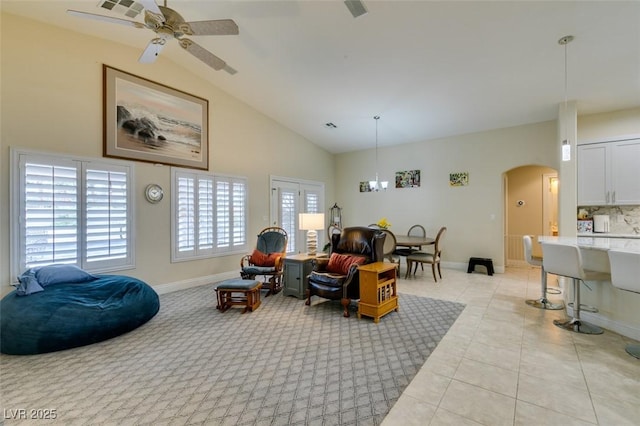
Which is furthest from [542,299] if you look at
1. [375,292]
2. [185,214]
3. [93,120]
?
[93,120]

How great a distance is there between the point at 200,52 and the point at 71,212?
2.79 metres

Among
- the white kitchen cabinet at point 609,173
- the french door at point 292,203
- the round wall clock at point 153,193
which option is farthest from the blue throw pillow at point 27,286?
the white kitchen cabinet at point 609,173

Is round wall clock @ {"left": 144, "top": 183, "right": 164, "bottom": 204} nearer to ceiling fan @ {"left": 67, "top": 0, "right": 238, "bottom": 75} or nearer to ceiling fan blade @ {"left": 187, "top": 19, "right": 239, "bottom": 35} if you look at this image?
ceiling fan @ {"left": 67, "top": 0, "right": 238, "bottom": 75}

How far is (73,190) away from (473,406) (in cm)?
507

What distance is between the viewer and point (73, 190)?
3764mm

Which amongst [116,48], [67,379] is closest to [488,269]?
[67,379]

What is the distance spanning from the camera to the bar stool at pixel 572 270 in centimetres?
293

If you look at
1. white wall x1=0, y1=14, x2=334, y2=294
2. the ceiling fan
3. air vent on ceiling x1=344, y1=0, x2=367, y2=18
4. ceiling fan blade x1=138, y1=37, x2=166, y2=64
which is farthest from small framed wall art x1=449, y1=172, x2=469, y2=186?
ceiling fan blade x1=138, y1=37, x2=166, y2=64

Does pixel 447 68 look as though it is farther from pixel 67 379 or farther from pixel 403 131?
pixel 67 379

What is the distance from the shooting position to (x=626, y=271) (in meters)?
2.39

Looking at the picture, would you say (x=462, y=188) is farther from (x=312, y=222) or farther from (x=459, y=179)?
(x=312, y=222)

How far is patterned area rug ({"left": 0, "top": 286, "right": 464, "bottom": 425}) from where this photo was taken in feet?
6.11

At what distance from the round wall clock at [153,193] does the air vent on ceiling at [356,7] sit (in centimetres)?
384

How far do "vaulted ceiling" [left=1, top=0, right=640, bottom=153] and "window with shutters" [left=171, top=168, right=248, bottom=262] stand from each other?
1878mm
